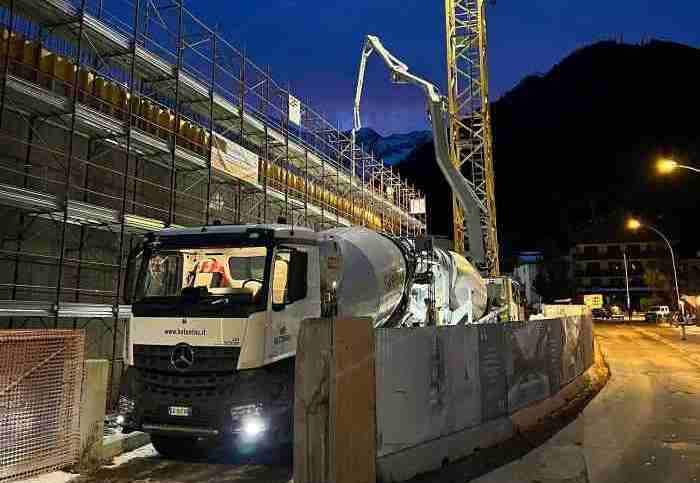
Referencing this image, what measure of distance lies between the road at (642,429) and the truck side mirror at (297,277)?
4.42m

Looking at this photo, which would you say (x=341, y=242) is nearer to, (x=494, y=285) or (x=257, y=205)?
(x=494, y=285)

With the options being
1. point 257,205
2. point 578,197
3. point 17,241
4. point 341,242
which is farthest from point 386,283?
point 578,197

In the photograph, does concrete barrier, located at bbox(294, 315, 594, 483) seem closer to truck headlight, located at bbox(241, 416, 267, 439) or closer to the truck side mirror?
truck headlight, located at bbox(241, 416, 267, 439)

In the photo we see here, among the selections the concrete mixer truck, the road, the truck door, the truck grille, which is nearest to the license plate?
the concrete mixer truck

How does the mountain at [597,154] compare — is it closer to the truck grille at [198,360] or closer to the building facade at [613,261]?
the building facade at [613,261]

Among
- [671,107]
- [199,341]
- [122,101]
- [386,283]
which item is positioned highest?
[671,107]

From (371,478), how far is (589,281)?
10840 cm

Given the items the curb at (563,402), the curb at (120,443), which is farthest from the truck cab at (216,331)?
the curb at (563,402)

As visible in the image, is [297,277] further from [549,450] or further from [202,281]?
[549,450]

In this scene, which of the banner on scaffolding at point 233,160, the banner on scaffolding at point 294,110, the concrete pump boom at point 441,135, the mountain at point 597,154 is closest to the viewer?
the concrete pump boom at point 441,135

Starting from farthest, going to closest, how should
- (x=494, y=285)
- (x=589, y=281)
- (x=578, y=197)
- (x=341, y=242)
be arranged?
(x=578, y=197) → (x=589, y=281) → (x=494, y=285) → (x=341, y=242)

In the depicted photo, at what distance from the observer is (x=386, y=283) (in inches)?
385

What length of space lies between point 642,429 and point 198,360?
303 inches

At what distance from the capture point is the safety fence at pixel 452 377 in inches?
250
